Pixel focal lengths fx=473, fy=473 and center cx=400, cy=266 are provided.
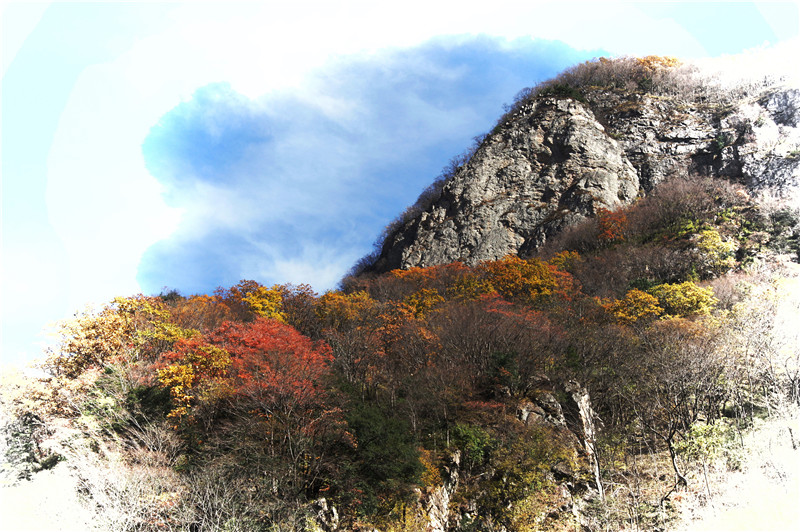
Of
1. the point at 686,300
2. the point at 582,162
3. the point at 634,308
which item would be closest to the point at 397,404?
the point at 634,308

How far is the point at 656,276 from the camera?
4859cm

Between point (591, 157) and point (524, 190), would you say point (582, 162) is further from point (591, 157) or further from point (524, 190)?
point (524, 190)

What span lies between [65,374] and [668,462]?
3490 cm

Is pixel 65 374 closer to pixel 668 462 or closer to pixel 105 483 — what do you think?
pixel 105 483

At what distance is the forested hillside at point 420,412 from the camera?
2111 centimetres

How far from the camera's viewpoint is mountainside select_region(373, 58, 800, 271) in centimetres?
6969

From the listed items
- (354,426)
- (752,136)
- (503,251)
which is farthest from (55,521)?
(752,136)

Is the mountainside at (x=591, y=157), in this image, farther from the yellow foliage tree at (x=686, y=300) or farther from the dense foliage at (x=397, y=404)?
the dense foliage at (x=397, y=404)

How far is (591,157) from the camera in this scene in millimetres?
75750

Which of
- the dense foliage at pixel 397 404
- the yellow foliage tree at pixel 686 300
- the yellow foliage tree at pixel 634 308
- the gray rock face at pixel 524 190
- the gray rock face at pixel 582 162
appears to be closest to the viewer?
the dense foliage at pixel 397 404

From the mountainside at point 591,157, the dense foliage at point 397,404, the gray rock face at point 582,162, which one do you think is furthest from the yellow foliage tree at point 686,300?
the gray rock face at point 582,162

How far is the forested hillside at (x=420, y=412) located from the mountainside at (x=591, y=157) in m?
34.6

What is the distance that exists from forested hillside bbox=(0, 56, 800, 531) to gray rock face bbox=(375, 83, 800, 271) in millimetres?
34888

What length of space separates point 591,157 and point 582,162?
5.72ft
